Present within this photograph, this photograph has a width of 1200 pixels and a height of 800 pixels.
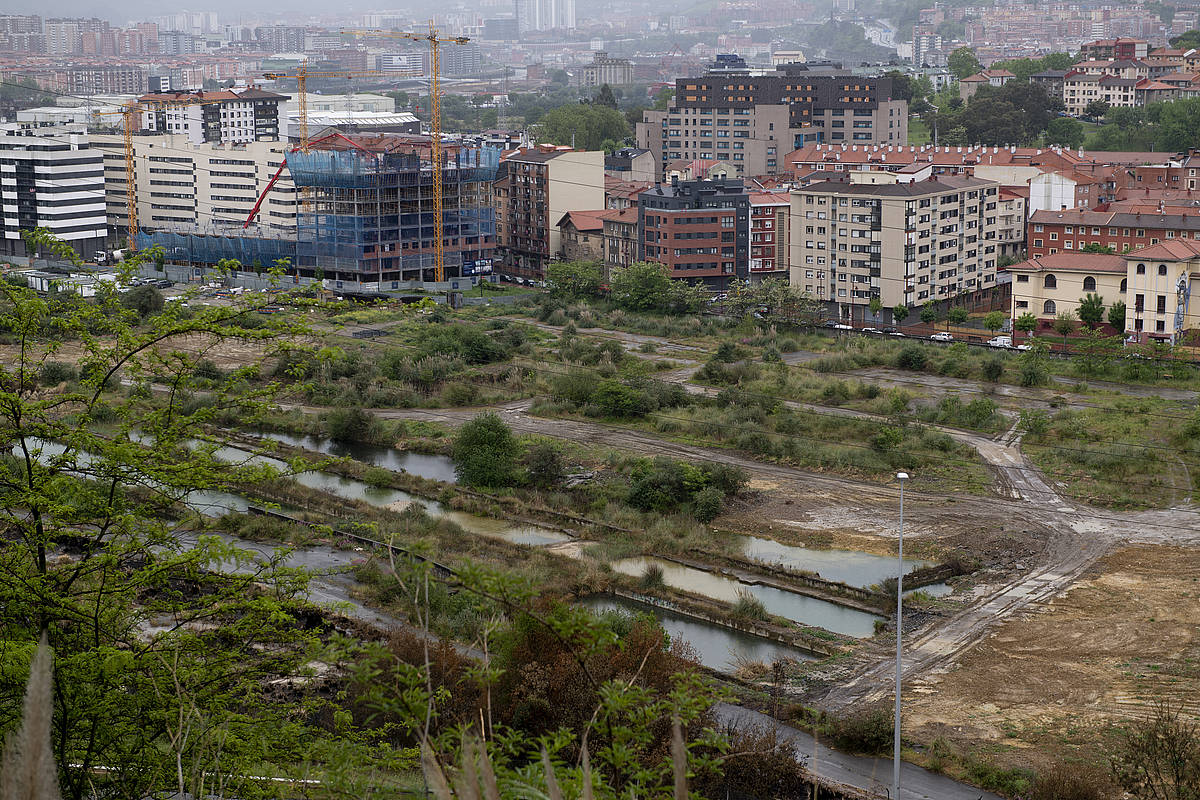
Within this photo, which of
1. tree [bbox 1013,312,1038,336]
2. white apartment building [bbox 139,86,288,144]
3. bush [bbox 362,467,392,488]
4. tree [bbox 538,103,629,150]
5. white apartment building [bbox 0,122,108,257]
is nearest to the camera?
bush [bbox 362,467,392,488]

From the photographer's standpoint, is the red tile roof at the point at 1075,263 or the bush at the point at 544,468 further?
the red tile roof at the point at 1075,263

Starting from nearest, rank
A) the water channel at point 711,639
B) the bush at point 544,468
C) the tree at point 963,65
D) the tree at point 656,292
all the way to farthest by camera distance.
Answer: the water channel at point 711,639, the bush at point 544,468, the tree at point 656,292, the tree at point 963,65

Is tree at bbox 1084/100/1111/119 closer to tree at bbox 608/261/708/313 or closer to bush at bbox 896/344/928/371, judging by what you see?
tree at bbox 608/261/708/313

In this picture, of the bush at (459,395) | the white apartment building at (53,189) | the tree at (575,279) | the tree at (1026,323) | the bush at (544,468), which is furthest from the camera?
the white apartment building at (53,189)

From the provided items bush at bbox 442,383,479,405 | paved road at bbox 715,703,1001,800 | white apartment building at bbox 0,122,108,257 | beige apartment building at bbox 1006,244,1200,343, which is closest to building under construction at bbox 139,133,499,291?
white apartment building at bbox 0,122,108,257

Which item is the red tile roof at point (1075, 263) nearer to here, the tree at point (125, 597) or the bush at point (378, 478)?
the bush at point (378, 478)

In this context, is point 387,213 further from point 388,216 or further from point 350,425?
point 350,425

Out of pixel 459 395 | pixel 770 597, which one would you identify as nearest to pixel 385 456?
pixel 459 395

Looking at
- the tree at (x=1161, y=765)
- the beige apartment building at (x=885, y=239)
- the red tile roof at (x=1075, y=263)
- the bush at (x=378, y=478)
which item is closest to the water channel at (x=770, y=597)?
the tree at (x=1161, y=765)
